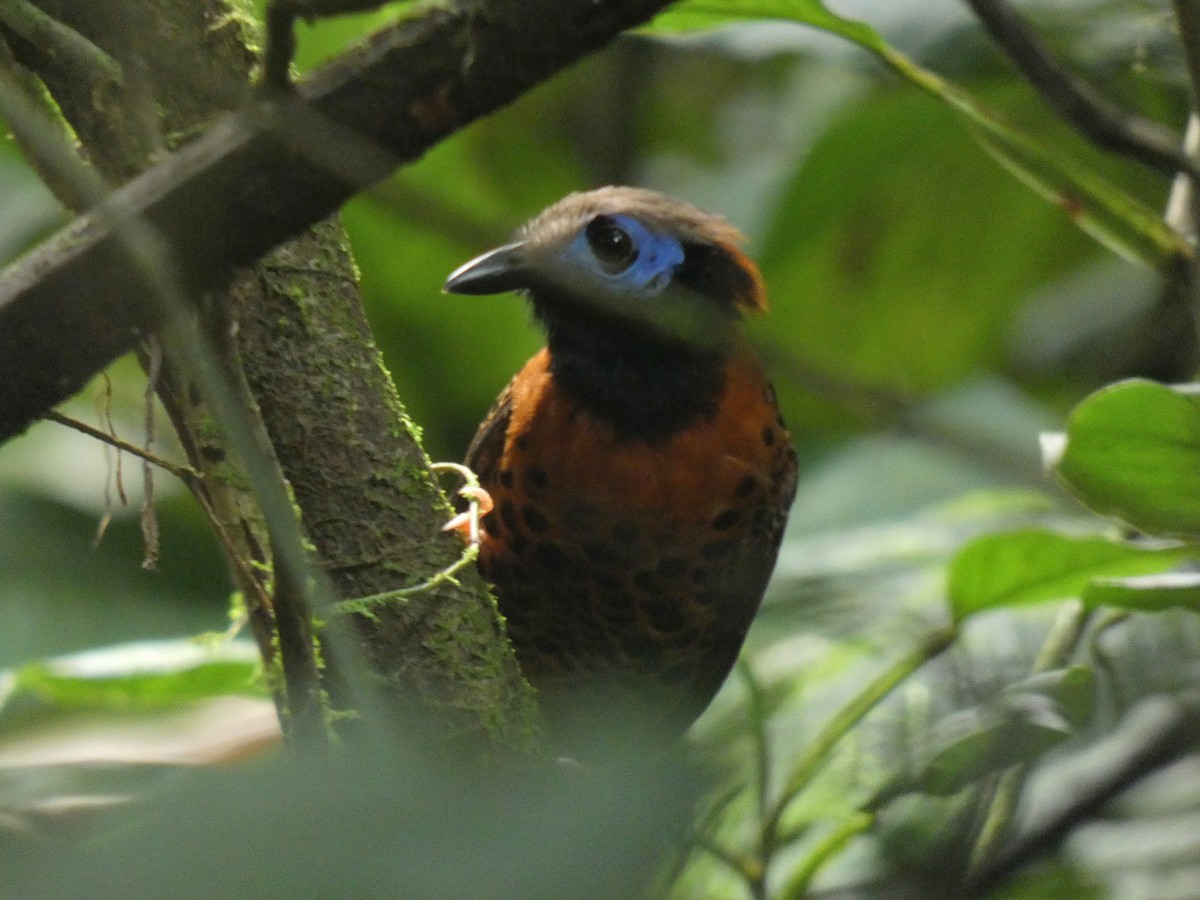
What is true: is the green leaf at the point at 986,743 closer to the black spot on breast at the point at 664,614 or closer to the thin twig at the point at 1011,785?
the thin twig at the point at 1011,785

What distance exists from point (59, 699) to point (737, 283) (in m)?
1.34

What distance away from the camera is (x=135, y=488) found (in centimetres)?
411

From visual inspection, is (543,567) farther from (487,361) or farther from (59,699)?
(487,361)

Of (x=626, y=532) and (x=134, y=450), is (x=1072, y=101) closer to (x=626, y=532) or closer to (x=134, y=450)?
(x=626, y=532)

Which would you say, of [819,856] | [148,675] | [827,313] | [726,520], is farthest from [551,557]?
[827,313]

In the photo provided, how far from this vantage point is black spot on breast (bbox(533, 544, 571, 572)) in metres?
2.40

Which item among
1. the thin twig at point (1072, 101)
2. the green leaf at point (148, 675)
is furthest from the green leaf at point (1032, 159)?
the green leaf at point (148, 675)

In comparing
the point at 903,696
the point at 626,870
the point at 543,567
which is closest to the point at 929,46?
the point at 543,567

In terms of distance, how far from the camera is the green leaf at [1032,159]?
1.88 metres

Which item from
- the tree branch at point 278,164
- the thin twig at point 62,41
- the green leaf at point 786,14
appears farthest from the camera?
the green leaf at point 786,14

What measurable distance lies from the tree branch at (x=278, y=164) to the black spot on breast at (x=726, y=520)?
1.42m

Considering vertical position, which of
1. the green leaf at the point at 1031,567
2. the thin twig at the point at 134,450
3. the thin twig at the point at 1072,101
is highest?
the thin twig at the point at 1072,101

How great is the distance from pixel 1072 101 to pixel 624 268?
840mm

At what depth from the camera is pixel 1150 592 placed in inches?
57.9
